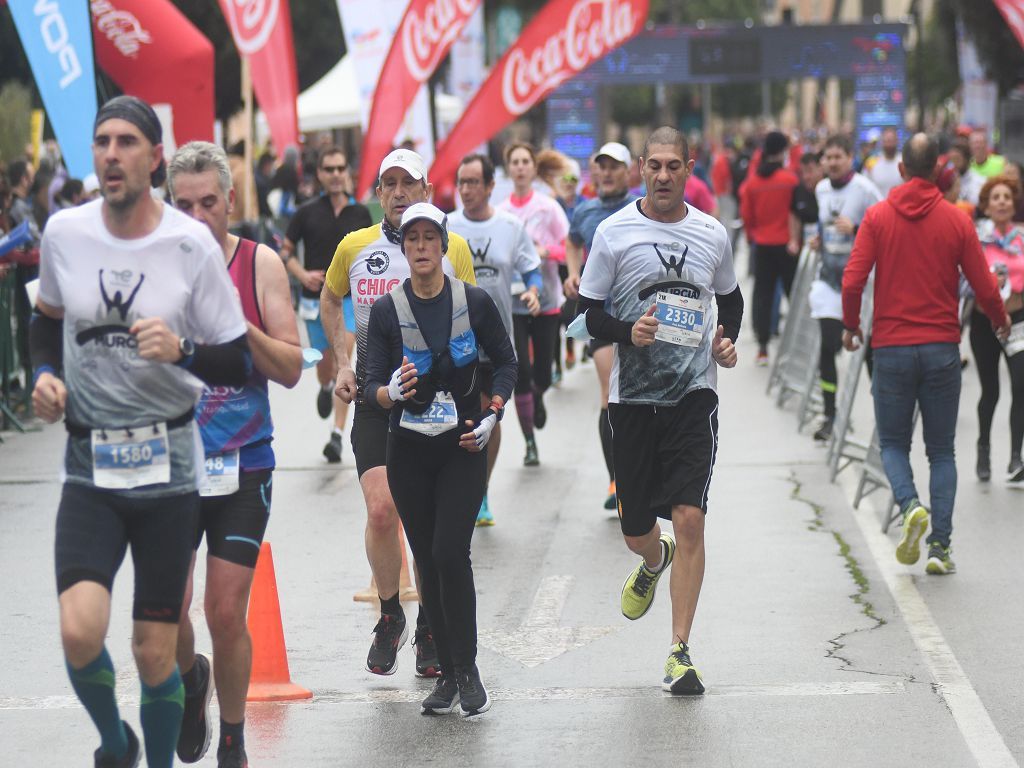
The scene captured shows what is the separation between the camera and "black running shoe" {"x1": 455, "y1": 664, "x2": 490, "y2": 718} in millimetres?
6289

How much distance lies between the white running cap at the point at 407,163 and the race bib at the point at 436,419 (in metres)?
1.14

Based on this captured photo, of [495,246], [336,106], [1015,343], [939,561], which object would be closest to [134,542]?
[939,561]

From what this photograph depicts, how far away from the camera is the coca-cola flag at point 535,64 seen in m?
17.9

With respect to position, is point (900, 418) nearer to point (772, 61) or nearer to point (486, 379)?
point (486, 379)

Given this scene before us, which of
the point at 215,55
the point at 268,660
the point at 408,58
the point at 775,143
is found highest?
the point at 408,58

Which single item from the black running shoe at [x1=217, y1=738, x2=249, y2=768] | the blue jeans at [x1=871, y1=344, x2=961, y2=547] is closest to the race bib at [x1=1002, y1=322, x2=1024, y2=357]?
the blue jeans at [x1=871, y1=344, x2=961, y2=547]

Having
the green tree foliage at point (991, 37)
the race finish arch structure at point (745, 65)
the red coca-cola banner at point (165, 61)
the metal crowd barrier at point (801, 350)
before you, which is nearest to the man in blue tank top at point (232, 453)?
the metal crowd barrier at point (801, 350)

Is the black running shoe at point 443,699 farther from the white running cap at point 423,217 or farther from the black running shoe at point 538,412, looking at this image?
the black running shoe at point 538,412

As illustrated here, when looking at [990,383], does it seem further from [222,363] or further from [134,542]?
[134,542]

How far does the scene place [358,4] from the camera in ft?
67.9

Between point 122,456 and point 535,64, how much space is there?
1379 cm

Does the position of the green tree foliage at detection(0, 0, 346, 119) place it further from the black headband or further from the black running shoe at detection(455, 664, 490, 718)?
the black headband

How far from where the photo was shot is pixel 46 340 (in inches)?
196

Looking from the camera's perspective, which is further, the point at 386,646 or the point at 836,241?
the point at 836,241
